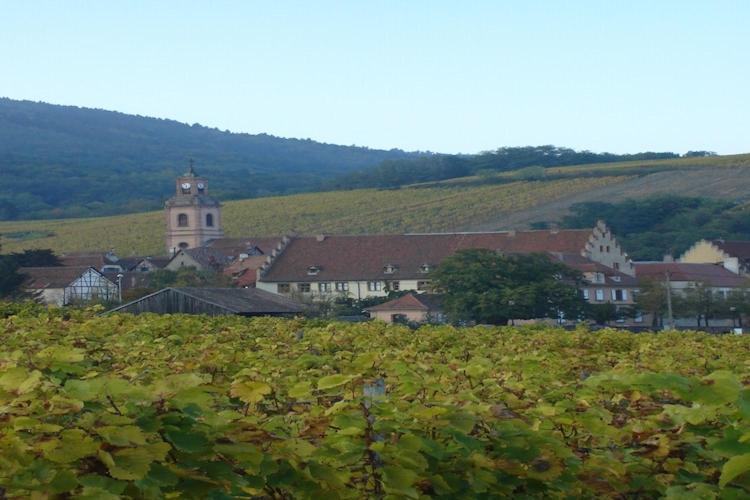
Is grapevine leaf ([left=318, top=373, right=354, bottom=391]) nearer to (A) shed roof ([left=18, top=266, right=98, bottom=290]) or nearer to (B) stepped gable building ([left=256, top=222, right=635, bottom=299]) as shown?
(A) shed roof ([left=18, top=266, right=98, bottom=290])

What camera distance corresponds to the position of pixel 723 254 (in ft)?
378

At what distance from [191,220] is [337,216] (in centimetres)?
1756

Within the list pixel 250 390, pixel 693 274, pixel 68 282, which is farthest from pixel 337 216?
pixel 250 390

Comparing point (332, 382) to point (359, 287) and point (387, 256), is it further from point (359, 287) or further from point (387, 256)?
point (387, 256)

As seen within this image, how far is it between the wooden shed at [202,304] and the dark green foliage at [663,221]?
85797 mm

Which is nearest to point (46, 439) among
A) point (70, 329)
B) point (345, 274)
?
point (70, 329)

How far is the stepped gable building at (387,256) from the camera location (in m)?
108

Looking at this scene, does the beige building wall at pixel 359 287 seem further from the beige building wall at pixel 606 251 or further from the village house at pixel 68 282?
the beige building wall at pixel 606 251

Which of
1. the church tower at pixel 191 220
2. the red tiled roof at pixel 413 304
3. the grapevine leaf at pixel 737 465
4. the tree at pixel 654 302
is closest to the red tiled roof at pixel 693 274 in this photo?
the tree at pixel 654 302

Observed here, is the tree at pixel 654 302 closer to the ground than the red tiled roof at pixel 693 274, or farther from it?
closer to the ground

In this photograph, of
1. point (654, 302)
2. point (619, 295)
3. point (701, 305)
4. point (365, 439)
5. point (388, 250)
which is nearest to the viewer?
point (365, 439)

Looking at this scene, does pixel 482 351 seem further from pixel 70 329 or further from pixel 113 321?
pixel 113 321

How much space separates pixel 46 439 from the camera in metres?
5.34

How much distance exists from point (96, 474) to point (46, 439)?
290mm
